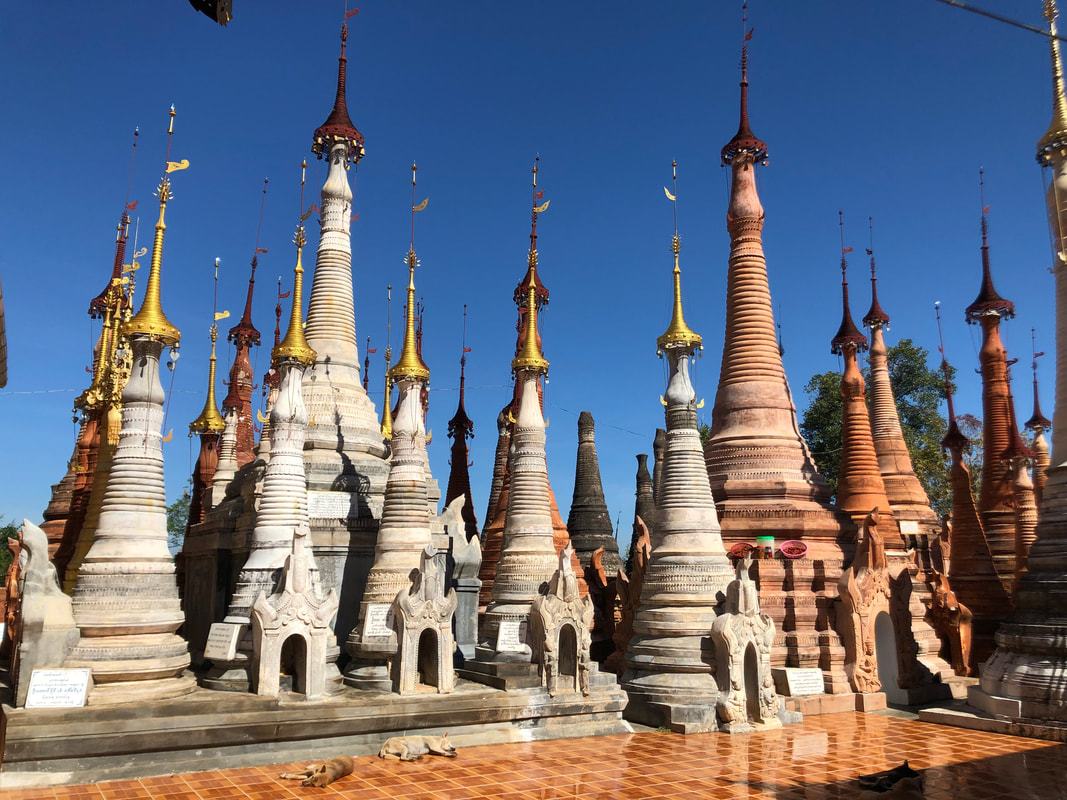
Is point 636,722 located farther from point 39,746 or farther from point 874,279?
point 874,279

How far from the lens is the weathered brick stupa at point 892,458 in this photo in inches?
1219

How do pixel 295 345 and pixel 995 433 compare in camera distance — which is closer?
pixel 295 345

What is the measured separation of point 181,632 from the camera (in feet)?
71.3

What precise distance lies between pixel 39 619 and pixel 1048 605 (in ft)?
64.6

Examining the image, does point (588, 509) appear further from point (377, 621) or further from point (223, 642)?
point (223, 642)

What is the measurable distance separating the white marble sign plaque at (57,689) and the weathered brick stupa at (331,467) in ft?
17.3

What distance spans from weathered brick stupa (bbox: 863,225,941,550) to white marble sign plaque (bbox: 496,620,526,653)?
58.8ft

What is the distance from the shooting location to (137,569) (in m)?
14.9

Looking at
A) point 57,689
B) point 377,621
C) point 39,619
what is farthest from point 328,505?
point 57,689

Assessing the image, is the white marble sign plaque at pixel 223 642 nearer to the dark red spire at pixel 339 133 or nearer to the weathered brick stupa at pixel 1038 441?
the dark red spire at pixel 339 133

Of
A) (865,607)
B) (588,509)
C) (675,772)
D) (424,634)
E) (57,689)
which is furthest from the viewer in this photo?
(588,509)

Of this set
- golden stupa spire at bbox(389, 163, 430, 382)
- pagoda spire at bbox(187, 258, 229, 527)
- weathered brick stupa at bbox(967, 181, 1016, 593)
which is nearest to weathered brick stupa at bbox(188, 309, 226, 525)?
pagoda spire at bbox(187, 258, 229, 527)

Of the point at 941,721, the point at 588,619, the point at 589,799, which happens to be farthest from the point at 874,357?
the point at 589,799

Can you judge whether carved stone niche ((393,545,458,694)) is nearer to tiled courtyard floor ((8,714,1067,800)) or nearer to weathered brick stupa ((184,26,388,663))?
tiled courtyard floor ((8,714,1067,800))
